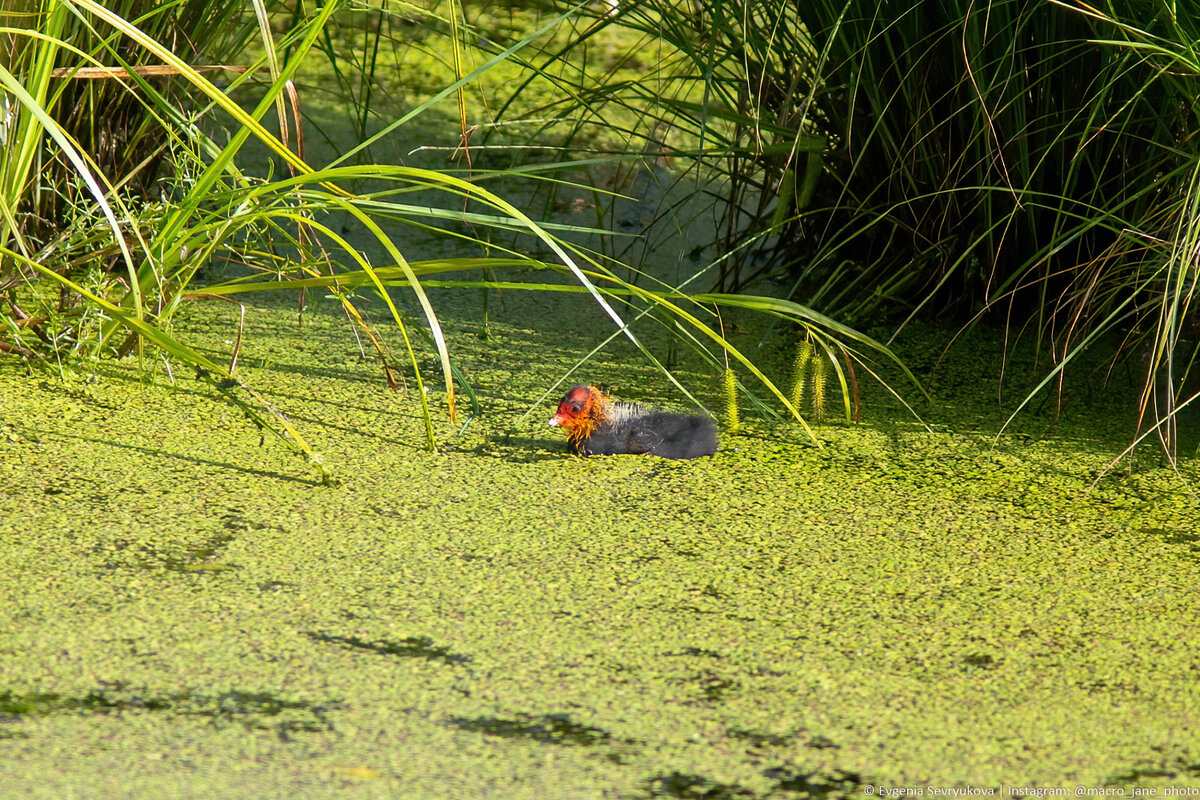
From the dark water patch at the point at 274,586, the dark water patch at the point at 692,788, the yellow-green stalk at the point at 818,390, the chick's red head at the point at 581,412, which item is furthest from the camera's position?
the yellow-green stalk at the point at 818,390

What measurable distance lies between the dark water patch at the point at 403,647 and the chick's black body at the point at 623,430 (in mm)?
653

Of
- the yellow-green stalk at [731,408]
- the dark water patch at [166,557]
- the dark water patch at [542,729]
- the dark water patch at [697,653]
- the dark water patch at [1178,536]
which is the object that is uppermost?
the yellow-green stalk at [731,408]

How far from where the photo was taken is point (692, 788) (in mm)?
1360

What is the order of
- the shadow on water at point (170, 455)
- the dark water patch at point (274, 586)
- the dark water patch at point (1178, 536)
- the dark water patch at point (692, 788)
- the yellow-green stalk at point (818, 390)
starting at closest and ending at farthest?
1. the dark water patch at point (692, 788)
2. the dark water patch at point (274, 586)
3. the dark water patch at point (1178, 536)
4. the shadow on water at point (170, 455)
5. the yellow-green stalk at point (818, 390)

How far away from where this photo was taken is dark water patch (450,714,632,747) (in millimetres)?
1436

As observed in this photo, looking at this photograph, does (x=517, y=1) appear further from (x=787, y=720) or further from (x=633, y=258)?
(x=787, y=720)

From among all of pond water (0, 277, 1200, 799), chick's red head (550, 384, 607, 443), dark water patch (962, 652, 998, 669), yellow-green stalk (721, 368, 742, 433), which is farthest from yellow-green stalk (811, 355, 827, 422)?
dark water patch (962, 652, 998, 669)

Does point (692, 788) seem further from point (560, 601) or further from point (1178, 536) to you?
point (1178, 536)

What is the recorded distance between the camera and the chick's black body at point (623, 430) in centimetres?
219

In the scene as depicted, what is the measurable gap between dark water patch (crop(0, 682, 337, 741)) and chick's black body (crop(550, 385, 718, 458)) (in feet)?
2.72

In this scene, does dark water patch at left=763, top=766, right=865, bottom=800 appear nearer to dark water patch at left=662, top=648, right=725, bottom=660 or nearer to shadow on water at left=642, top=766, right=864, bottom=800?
shadow on water at left=642, top=766, right=864, bottom=800

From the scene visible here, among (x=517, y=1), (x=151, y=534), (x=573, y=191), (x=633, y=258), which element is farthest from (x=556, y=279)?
(x=151, y=534)

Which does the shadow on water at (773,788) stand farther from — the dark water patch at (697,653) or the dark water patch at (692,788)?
the dark water patch at (697,653)

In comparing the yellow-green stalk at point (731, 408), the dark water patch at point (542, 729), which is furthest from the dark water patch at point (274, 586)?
the yellow-green stalk at point (731, 408)
